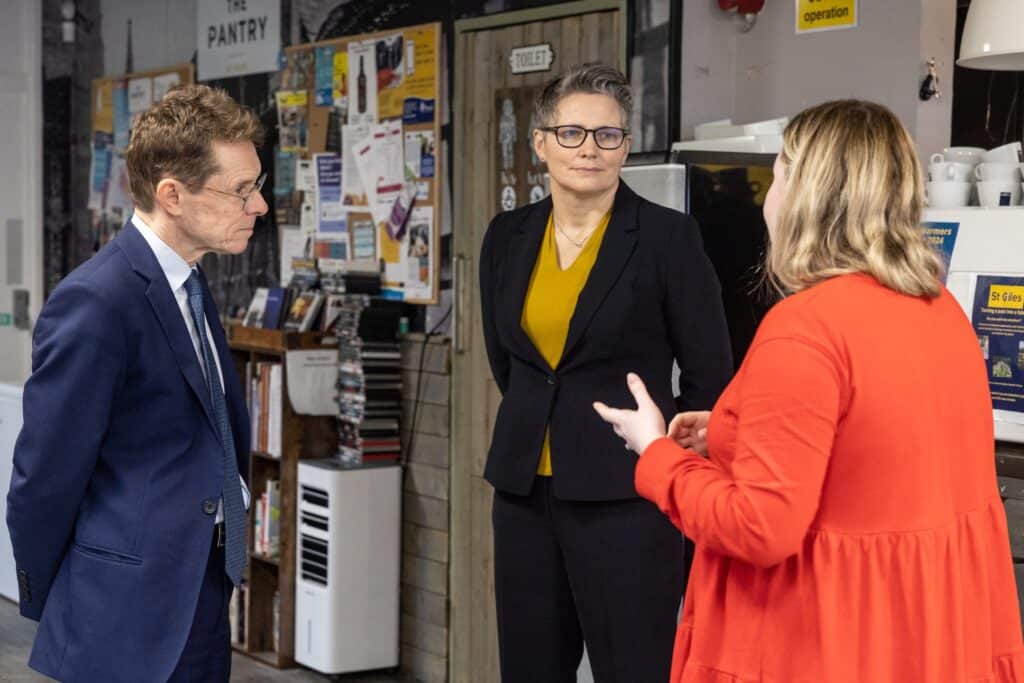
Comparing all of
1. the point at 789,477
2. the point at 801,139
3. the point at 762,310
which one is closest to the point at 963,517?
the point at 789,477

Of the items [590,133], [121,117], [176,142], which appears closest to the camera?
[176,142]

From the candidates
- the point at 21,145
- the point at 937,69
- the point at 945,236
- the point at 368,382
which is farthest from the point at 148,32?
the point at 945,236

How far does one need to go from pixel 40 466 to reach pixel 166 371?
23 centimetres

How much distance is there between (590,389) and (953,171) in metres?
1.11

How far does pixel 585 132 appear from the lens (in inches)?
108

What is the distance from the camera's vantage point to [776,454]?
1629mm

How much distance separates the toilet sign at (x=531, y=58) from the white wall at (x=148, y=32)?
2.23 metres

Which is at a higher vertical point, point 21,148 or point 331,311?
point 21,148

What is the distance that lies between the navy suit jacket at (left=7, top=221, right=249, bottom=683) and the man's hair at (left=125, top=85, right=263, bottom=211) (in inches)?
5.1

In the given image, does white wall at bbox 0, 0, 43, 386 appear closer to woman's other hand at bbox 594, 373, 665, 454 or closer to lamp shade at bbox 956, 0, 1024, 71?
lamp shade at bbox 956, 0, 1024, 71

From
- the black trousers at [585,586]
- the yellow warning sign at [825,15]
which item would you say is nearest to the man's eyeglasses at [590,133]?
the black trousers at [585,586]

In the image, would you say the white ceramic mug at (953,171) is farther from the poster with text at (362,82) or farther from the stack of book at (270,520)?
the stack of book at (270,520)

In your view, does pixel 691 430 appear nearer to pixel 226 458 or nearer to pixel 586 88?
pixel 226 458

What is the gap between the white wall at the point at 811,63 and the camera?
354 centimetres
